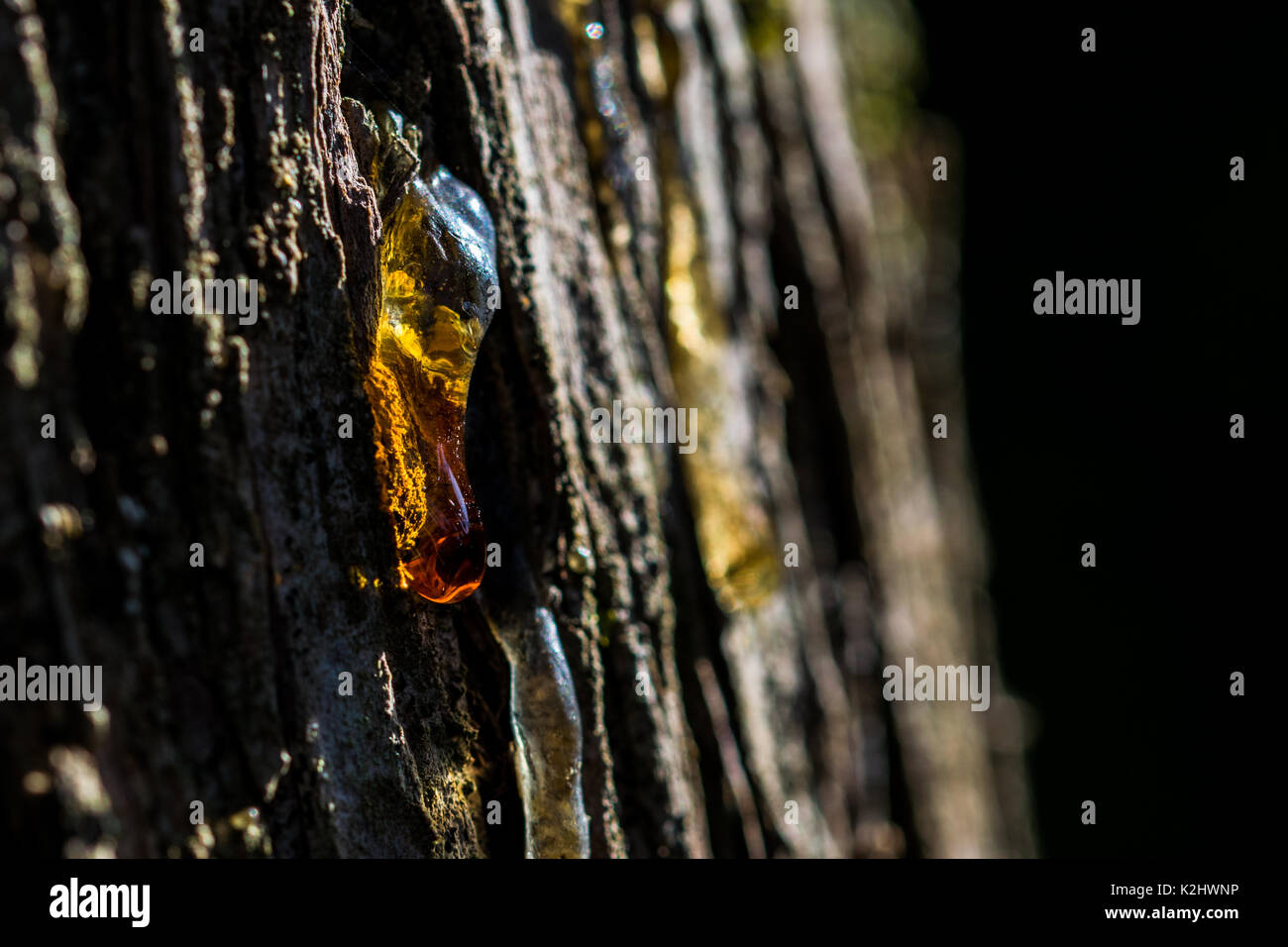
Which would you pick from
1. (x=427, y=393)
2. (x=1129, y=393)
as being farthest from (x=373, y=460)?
(x=1129, y=393)

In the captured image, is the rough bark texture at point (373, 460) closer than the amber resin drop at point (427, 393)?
Yes

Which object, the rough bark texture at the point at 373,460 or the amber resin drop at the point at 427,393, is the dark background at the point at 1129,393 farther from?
the amber resin drop at the point at 427,393

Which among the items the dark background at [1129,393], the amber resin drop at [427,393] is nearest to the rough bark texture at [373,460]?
the amber resin drop at [427,393]

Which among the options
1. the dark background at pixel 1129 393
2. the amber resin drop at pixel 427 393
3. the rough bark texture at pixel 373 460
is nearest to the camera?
the rough bark texture at pixel 373 460

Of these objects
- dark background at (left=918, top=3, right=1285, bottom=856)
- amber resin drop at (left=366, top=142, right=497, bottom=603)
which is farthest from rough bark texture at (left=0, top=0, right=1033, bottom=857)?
dark background at (left=918, top=3, right=1285, bottom=856)

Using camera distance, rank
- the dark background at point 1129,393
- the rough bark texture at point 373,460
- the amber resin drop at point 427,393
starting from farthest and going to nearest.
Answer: the dark background at point 1129,393 → the amber resin drop at point 427,393 → the rough bark texture at point 373,460
